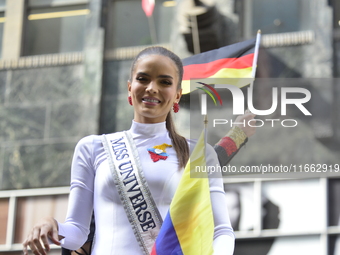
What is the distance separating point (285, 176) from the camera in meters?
10.0

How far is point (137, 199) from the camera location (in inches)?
142

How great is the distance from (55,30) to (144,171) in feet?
29.2

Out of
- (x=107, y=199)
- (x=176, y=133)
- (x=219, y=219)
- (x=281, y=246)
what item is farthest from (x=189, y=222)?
(x=281, y=246)

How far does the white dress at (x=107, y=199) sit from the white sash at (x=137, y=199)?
24 mm

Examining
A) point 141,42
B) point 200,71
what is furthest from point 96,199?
point 141,42

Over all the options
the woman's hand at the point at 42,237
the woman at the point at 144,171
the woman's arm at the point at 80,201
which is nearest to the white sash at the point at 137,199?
the woman at the point at 144,171

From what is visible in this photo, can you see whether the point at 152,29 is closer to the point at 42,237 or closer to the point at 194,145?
the point at 194,145

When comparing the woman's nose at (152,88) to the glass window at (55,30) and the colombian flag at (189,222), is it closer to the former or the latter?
the colombian flag at (189,222)

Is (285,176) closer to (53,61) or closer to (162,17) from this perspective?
(162,17)

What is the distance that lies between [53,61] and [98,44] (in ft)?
2.48

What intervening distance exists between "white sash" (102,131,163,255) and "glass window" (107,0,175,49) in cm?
786

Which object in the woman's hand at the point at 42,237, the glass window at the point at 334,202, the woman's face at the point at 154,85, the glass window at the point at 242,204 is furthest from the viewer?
the glass window at the point at 242,204

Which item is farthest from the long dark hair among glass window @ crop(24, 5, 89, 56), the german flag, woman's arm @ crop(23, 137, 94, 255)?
glass window @ crop(24, 5, 89, 56)

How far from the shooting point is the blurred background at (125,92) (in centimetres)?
997
